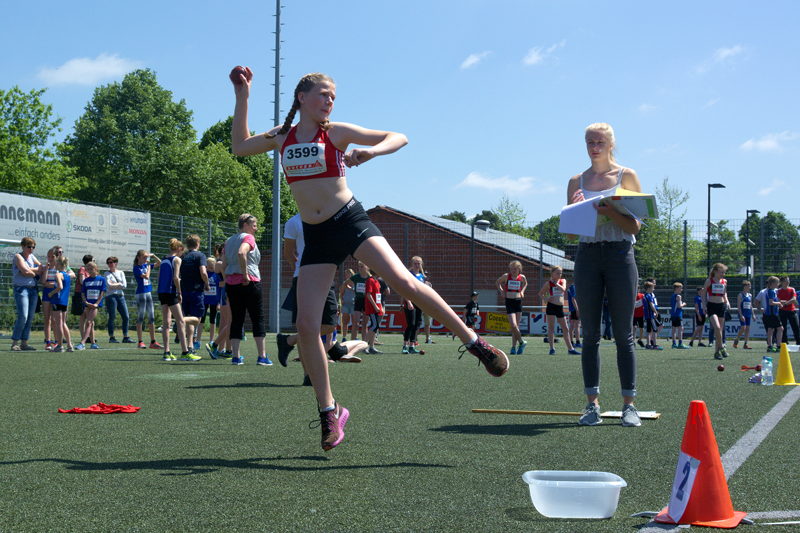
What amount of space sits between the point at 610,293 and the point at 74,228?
785 inches

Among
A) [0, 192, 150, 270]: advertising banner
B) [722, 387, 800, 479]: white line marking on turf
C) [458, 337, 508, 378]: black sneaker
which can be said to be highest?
[0, 192, 150, 270]: advertising banner

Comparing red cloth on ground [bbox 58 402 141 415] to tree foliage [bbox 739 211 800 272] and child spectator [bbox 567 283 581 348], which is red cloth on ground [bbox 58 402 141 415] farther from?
tree foliage [bbox 739 211 800 272]

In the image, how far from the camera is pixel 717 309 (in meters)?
17.9

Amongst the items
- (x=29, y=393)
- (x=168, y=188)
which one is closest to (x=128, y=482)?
(x=29, y=393)

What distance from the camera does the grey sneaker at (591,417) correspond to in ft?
19.1

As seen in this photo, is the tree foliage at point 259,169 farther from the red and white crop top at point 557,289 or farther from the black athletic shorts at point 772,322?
the red and white crop top at point 557,289

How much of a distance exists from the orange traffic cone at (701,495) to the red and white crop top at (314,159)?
7.67 feet

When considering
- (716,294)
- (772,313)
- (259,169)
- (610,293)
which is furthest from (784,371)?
(259,169)

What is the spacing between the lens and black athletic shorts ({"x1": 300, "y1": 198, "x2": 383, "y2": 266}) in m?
4.66

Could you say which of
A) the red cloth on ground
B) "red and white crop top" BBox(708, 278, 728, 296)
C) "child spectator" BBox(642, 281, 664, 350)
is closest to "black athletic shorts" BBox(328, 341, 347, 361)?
the red cloth on ground

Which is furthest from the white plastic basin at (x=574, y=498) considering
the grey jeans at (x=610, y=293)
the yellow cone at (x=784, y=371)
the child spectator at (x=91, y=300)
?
the child spectator at (x=91, y=300)

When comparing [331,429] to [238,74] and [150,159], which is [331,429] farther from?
[150,159]

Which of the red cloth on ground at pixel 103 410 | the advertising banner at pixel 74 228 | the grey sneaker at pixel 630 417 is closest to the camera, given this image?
the grey sneaker at pixel 630 417

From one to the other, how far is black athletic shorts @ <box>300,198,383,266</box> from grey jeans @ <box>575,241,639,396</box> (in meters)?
1.88
